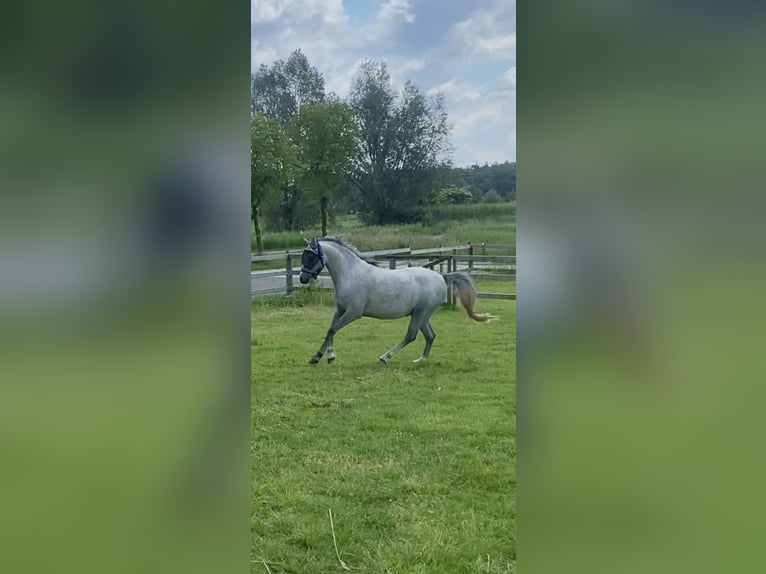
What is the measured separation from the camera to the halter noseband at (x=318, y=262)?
5.27 ft

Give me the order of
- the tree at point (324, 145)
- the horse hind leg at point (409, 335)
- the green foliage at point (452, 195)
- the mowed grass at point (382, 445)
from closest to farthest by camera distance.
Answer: the mowed grass at point (382, 445), the green foliage at point (452, 195), the tree at point (324, 145), the horse hind leg at point (409, 335)

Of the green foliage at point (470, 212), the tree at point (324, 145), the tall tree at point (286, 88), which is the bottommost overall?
the green foliage at point (470, 212)

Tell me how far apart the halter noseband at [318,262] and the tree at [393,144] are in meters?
0.19

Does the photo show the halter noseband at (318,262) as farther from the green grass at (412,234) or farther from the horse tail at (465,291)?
the horse tail at (465,291)

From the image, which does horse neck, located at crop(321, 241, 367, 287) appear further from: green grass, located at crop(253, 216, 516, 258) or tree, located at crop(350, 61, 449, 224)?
tree, located at crop(350, 61, 449, 224)

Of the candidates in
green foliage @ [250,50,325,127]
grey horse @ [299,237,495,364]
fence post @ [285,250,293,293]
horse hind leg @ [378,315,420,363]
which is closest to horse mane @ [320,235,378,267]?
grey horse @ [299,237,495,364]

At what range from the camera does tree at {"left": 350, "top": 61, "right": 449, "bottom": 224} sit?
4.65 ft

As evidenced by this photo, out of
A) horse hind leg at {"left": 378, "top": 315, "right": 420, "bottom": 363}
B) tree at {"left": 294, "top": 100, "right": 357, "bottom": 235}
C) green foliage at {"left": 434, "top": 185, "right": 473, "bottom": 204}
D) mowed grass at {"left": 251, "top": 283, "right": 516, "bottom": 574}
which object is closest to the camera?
mowed grass at {"left": 251, "top": 283, "right": 516, "bottom": 574}

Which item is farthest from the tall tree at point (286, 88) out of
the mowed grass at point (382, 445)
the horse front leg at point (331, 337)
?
the mowed grass at point (382, 445)

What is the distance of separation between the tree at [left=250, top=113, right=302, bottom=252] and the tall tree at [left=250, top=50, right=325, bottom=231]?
0.02m
